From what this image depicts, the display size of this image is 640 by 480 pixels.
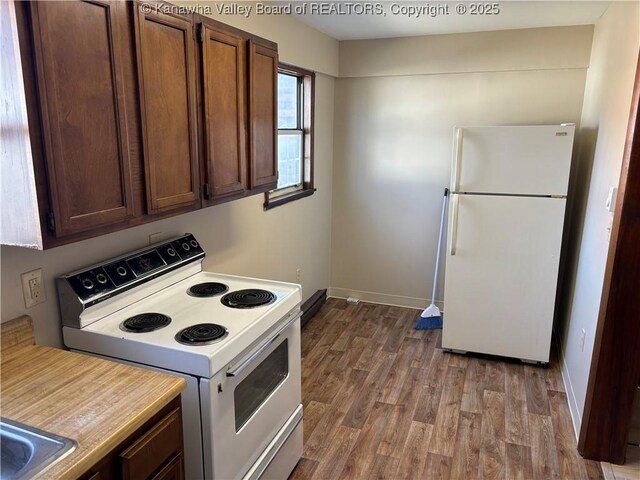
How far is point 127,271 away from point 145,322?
0.25 metres

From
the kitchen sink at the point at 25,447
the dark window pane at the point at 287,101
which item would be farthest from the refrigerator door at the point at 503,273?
the kitchen sink at the point at 25,447

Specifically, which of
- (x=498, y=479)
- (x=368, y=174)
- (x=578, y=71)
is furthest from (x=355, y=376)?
(x=578, y=71)

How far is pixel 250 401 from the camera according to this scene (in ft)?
6.16

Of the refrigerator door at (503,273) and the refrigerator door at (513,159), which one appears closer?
the refrigerator door at (513,159)

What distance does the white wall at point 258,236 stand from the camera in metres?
1.64

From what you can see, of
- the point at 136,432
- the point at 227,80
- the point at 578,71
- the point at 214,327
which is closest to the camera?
the point at 136,432

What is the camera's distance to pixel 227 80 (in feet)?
6.70

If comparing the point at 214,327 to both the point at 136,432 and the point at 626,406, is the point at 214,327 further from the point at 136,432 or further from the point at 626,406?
the point at 626,406

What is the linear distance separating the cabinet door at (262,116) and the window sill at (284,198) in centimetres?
68

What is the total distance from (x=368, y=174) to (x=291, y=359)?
100 inches

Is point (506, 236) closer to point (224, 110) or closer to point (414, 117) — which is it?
point (414, 117)

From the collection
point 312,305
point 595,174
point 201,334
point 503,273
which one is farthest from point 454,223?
point 201,334

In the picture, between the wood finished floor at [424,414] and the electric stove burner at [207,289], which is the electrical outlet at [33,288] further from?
the wood finished floor at [424,414]

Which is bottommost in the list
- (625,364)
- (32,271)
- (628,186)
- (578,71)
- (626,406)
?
(626,406)
